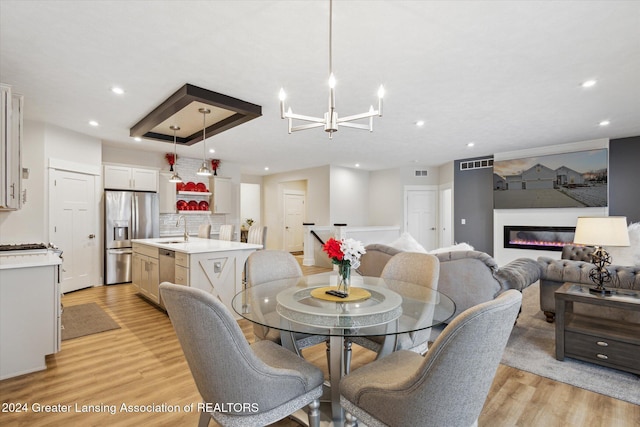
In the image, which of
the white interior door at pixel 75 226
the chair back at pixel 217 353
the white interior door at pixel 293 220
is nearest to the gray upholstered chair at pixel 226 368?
Answer: the chair back at pixel 217 353

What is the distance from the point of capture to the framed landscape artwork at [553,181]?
5.41 metres

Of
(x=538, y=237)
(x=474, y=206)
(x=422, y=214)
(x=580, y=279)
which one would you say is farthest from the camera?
(x=422, y=214)

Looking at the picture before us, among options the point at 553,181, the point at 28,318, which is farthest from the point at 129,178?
the point at 553,181

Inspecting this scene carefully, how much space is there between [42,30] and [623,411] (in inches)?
184

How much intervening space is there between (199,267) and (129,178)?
3474 mm

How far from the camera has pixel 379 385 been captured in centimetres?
125

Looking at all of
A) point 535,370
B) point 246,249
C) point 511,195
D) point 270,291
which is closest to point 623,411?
point 535,370

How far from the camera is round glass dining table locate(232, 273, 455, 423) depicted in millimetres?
Result: 1445

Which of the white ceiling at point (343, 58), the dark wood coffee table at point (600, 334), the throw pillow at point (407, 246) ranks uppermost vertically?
the white ceiling at point (343, 58)

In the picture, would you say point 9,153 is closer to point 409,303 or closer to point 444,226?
point 409,303

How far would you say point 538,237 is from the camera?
607 centimetres

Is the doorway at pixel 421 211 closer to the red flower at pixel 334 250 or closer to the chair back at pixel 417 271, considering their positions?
the chair back at pixel 417 271

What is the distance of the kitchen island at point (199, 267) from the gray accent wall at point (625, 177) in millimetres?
6112

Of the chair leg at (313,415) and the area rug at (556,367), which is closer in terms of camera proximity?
the chair leg at (313,415)
